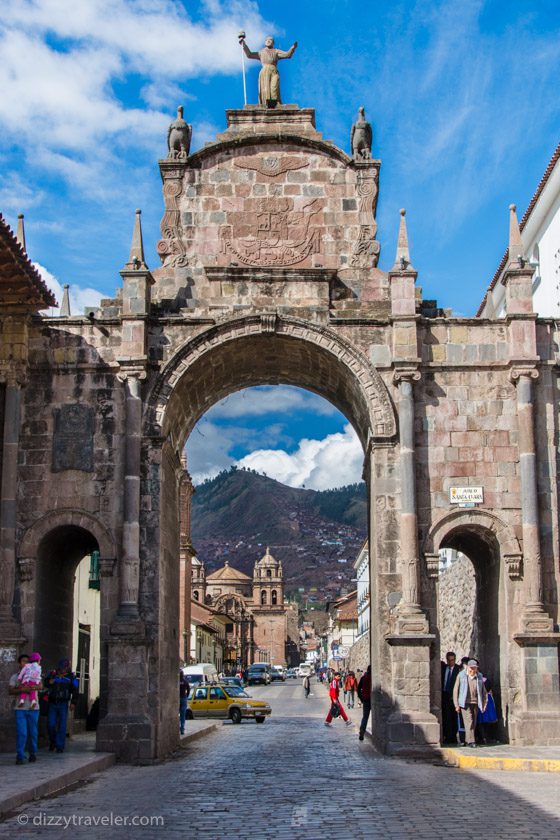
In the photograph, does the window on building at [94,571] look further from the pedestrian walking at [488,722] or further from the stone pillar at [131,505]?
the pedestrian walking at [488,722]

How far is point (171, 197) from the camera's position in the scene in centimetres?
2267

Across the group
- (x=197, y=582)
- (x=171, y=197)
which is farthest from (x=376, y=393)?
(x=197, y=582)

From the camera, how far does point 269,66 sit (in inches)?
945

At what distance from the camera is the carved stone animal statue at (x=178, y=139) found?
75.4 ft

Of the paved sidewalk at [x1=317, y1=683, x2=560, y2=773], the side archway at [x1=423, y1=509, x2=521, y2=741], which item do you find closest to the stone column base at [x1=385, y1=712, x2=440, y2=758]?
the paved sidewalk at [x1=317, y1=683, x2=560, y2=773]

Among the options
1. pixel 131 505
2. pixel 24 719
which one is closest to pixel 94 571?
pixel 131 505

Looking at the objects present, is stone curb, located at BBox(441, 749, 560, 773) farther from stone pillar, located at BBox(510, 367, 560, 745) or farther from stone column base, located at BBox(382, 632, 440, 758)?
stone pillar, located at BBox(510, 367, 560, 745)

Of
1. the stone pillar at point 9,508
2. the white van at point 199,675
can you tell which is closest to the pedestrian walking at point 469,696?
the stone pillar at point 9,508

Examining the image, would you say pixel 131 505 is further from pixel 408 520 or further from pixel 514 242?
pixel 514 242

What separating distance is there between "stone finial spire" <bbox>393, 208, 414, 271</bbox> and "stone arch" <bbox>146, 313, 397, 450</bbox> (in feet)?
6.33

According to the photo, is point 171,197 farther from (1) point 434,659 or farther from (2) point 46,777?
(2) point 46,777

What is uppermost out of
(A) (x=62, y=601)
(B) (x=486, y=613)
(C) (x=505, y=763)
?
(A) (x=62, y=601)

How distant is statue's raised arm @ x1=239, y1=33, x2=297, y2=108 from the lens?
939 inches

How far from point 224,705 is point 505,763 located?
21373 mm
